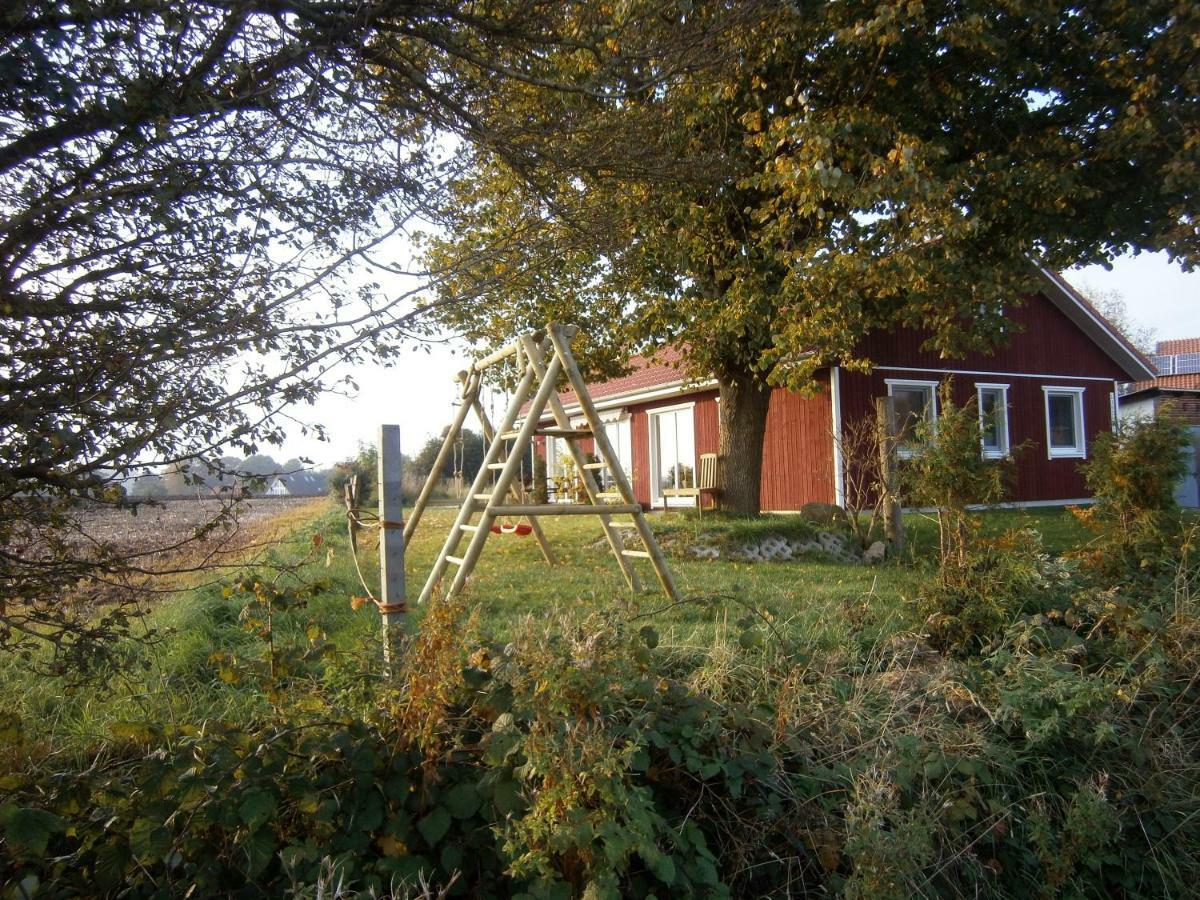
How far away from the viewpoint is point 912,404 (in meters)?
17.3

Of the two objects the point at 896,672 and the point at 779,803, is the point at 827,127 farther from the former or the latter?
the point at 779,803

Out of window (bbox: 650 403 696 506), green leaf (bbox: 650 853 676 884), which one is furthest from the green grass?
window (bbox: 650 403 696 506)

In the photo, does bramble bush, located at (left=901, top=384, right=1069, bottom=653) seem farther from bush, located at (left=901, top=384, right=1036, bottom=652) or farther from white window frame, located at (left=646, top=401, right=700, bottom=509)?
white window frame, located at (left=646, top=401, right=700, bottom=509)

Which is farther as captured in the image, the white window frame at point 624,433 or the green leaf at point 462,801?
the white window frame at point 624,433

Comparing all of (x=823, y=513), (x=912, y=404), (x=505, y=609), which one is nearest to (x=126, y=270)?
(x=505, y=609)

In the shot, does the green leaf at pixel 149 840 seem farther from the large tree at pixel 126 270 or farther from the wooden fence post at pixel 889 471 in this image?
the wooden fence post at pixel 889 471

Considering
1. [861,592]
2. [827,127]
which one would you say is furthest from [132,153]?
[827,127]

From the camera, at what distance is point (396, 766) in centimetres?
267

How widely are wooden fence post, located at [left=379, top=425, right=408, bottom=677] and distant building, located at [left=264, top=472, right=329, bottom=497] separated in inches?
17.2

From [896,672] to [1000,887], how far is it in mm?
973

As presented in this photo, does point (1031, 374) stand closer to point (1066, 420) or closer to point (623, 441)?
point (1066, 420)

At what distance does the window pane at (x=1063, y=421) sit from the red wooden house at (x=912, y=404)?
0.02 metres

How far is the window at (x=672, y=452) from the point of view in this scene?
19531 mm

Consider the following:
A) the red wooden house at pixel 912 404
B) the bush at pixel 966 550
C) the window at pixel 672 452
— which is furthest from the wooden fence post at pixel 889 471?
the window at pixel 672 452
